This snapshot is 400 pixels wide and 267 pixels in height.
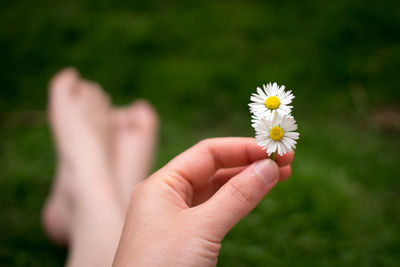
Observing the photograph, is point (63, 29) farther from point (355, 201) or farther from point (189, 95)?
point (355, 201)

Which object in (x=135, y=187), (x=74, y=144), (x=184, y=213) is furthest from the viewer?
(x=74, y=144)

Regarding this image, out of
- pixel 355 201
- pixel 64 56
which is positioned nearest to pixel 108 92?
pixel 64 56

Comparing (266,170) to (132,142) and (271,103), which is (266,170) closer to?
(271,103)

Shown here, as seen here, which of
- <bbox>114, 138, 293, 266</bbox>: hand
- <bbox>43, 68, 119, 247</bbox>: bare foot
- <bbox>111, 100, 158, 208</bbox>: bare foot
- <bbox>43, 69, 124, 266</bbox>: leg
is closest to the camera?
<bbox>114, 138, 293, 266</bbox>: hand

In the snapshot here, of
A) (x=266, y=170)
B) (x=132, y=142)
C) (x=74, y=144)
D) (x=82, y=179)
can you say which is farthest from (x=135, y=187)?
(x=132, y=142)

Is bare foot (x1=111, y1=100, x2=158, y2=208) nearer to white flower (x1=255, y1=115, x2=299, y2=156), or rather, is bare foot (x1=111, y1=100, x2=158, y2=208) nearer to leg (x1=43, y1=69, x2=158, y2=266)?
leg (x1=43, y1=69, x2=158, y2=266)

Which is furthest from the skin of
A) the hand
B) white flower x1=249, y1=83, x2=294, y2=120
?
white flower x1=249, y1=83, x2=294, y2=120
